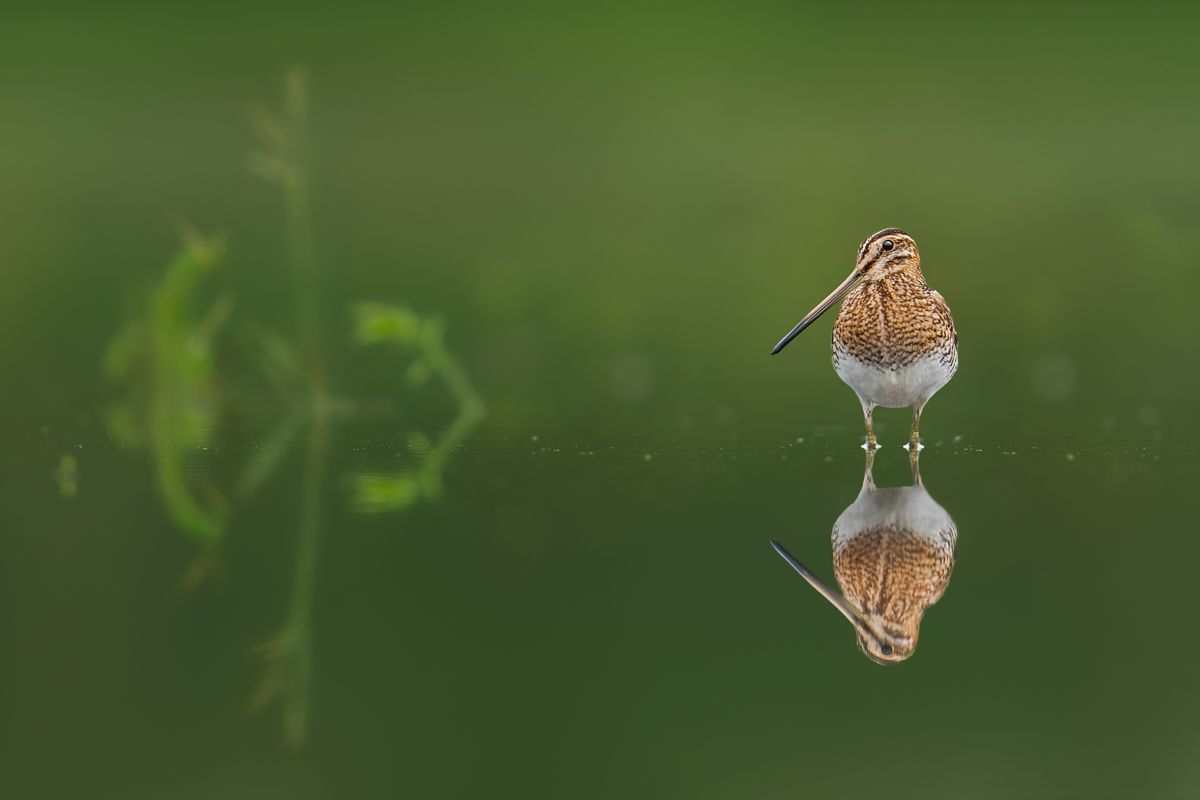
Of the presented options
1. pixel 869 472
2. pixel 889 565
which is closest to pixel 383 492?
pixel 869 472

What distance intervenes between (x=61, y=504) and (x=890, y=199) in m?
13.5

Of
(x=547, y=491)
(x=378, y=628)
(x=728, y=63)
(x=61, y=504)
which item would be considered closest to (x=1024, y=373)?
(x=547, y=491)

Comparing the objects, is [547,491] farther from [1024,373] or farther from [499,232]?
[499,232]

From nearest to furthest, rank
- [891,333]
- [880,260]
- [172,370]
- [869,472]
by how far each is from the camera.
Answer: [869,472]
[891,333]
[880,260]
[172,370]

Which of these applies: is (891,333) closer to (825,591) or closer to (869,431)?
(869,431)

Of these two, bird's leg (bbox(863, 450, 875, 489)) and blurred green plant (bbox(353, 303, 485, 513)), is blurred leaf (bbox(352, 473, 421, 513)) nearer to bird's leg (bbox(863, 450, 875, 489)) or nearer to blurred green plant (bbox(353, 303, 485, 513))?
blurred green plant (bbox(353, 303, 485, 513))

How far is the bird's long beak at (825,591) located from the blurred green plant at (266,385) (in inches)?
62.9

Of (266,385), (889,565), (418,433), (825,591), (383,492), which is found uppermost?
(266,385)

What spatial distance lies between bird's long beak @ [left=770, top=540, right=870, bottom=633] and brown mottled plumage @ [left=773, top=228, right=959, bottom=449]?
7.65 feet

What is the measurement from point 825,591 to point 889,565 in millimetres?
355

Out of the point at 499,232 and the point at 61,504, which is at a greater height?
the point at 499,232

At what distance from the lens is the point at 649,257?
17.3m

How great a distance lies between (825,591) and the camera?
18.1 feet

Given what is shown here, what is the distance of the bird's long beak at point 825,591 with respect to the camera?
5.18 m
